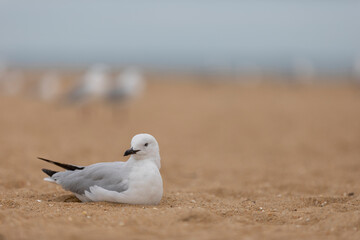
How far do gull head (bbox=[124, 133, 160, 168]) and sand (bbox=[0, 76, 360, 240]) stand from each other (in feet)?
1.58

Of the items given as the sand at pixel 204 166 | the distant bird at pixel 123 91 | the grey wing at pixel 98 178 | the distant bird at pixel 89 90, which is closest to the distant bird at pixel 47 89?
the sand at pixel 204 166

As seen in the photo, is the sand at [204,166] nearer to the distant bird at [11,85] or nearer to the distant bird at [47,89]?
the distant bird at [47,89]

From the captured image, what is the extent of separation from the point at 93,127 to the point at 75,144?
294cm

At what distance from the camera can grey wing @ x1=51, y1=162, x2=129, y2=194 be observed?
15.1 feet

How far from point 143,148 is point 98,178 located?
52 centimetres

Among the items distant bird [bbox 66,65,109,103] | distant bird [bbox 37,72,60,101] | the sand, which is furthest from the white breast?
distant bird [bbox 37,72,60,101]

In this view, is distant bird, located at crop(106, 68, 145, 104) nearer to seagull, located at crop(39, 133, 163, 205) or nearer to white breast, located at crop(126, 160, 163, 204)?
seagull, located at crop(39, 133, 163, 205)

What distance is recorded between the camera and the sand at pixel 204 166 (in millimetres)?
3848

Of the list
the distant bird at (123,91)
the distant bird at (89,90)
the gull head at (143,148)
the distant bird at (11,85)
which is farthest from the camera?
the distant bird at (11,85)

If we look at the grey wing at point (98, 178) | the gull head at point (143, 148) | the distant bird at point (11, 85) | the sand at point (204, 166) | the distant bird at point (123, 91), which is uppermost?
the distant bird at point (11, 85)

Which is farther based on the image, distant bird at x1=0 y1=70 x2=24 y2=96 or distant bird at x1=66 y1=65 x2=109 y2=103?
distant bird at x1=0 y1=70 x2=24 y2=96

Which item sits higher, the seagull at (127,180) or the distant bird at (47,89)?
the distant bird at (47,89)

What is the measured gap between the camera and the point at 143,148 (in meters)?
4.69

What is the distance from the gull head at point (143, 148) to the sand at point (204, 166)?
480mm
